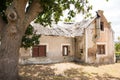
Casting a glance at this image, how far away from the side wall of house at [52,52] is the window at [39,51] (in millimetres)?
402

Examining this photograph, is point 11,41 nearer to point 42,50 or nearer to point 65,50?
point 42,50

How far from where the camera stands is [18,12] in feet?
38.7

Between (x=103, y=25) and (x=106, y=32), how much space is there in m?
1.13

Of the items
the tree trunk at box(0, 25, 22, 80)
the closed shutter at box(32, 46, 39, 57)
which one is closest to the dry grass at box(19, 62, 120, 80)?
the tree trunk at box(0, 25, 22, 80)

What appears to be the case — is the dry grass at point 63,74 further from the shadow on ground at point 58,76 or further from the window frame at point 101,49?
the window frame at point 101,49

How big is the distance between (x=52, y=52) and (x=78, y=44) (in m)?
4.13

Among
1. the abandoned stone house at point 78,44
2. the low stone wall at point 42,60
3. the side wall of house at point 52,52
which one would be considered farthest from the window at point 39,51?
the low stone wall at point 42,60

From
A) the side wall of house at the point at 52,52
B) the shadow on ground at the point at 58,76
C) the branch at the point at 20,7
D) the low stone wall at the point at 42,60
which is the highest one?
the branch at the point at 20,7

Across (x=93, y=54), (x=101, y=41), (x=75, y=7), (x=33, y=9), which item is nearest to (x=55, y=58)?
(x=93, y=54)

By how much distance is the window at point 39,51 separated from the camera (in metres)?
22.9

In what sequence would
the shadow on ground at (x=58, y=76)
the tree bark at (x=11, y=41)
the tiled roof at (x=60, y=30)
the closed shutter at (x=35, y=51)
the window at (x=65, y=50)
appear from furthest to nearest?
the window at (x=65, y=50), the tiled roof at (x=60, y=30), the closed shutter at (x=35, y=51), the shadow on ground at (x=58, y=76), the tree bark at (x=11, y=41)

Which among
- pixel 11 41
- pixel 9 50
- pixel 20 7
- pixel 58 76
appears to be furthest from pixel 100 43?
pixel 9 50

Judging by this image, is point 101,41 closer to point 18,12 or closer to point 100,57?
point 100,57

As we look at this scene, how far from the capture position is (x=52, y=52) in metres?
24.0
